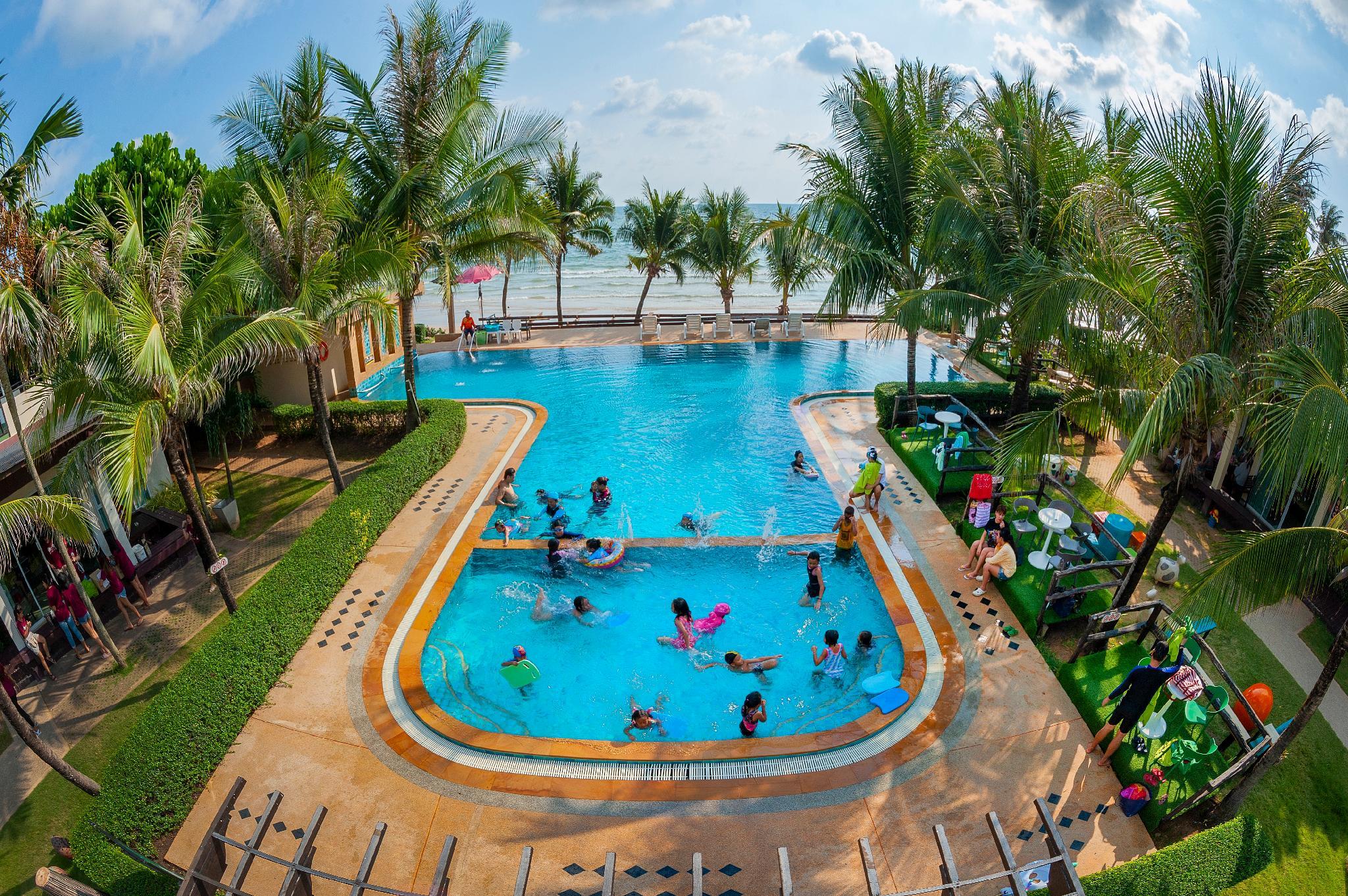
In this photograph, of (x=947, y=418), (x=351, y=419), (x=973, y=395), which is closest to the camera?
(x=947, y=418)

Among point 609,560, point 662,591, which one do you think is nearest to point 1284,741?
point 662,591

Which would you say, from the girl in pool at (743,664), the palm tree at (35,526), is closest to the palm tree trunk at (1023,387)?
the girl in pool at (743,664)

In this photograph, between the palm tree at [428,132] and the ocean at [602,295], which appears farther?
the ocean at [602,295]

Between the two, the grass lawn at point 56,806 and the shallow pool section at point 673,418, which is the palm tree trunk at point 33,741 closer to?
the grass lawn at point 56,806

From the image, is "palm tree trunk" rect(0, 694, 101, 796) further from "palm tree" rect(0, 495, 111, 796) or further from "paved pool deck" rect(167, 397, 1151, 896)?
"paved pool deck" rect(167, 397, 1151, 896)

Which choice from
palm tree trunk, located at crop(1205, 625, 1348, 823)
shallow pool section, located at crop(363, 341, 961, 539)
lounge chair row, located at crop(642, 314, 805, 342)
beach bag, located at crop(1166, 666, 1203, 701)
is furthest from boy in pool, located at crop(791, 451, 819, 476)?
lounge chair row, located at crop(642, 314, 805, 342)

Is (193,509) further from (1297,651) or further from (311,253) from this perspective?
(1297,651)
